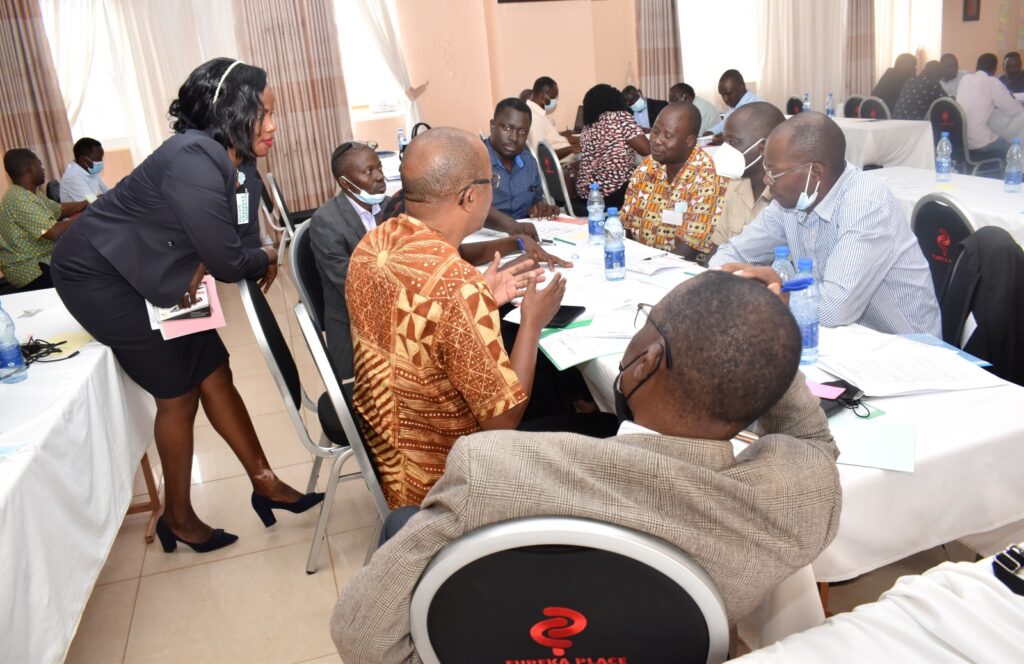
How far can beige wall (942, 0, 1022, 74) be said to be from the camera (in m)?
9.99

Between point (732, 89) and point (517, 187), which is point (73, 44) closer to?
point (517, 187)

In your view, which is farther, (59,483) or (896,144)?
(896,144)

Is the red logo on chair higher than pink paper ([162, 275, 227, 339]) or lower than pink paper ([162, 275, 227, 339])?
lower

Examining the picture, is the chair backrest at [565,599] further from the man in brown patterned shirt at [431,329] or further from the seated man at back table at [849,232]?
the seated man at back table at [849,232]

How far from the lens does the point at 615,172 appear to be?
526cm

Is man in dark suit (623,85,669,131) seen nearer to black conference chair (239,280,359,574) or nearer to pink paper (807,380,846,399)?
black conference chair (239,280,359,574)

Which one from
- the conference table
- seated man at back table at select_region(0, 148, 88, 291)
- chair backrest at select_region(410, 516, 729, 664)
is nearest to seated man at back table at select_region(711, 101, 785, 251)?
the conference table

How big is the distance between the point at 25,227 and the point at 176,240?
3428 mm

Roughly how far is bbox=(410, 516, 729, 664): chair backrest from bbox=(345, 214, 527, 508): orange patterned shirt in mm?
700

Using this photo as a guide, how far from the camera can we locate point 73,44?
723cm

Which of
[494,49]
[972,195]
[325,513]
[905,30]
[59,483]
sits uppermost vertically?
[494,49]

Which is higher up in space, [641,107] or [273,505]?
[641,107]

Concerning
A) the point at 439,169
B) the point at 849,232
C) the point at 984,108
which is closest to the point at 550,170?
the point at 849,232

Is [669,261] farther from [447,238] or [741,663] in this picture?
[741,663]
